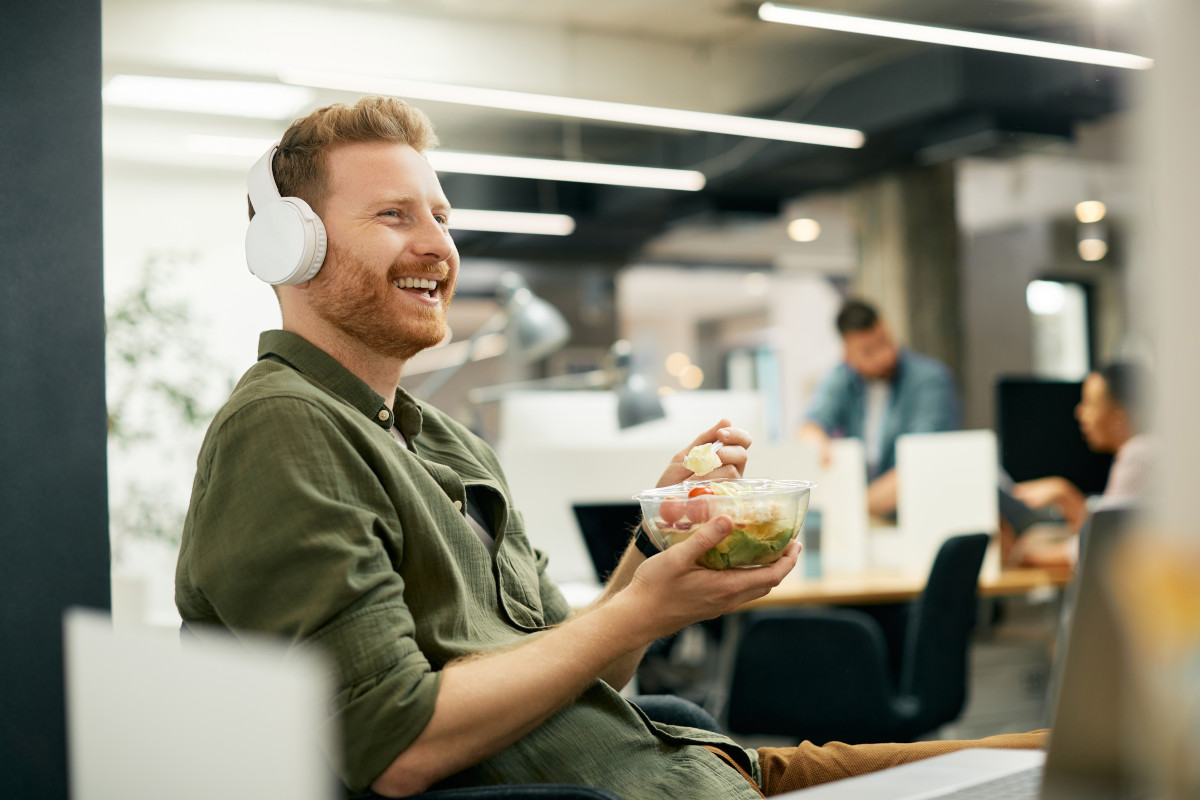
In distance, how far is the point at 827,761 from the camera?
4.57ft

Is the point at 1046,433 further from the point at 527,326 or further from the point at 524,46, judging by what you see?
the point at 524,46

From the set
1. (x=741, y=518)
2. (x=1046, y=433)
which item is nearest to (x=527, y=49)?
(x=1046, y=433)

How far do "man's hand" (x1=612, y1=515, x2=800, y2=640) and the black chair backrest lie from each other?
1.95 meters

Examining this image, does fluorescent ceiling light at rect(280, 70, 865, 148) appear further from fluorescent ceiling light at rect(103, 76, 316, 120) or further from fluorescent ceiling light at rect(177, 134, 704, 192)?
fluorescent ceiling light at rect(177, 134, 704, 192)

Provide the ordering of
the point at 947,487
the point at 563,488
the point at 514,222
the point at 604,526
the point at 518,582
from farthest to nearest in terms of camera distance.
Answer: the point at 514,222
the point at 947,487
the point at 563,488
the point at 604,526
the point at 518,582

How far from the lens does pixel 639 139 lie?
7.85 metres

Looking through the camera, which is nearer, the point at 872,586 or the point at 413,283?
the point at 413,283

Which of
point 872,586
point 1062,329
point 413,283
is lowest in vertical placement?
point 872,586

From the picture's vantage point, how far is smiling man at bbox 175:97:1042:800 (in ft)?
3.34

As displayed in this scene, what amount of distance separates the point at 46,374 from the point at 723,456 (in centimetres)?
87

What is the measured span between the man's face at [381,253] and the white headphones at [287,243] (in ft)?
0.10

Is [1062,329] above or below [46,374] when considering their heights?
above

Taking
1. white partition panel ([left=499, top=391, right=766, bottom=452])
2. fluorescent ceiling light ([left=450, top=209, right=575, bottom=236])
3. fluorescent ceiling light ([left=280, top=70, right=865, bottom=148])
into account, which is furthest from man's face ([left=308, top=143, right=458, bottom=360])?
fluorescent ceiling light ([left=450, top=209, right=575, bottom=236])

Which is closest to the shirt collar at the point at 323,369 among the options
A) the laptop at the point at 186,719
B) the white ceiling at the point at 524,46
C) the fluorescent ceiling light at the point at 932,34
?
the laptop at the point at 186,719
